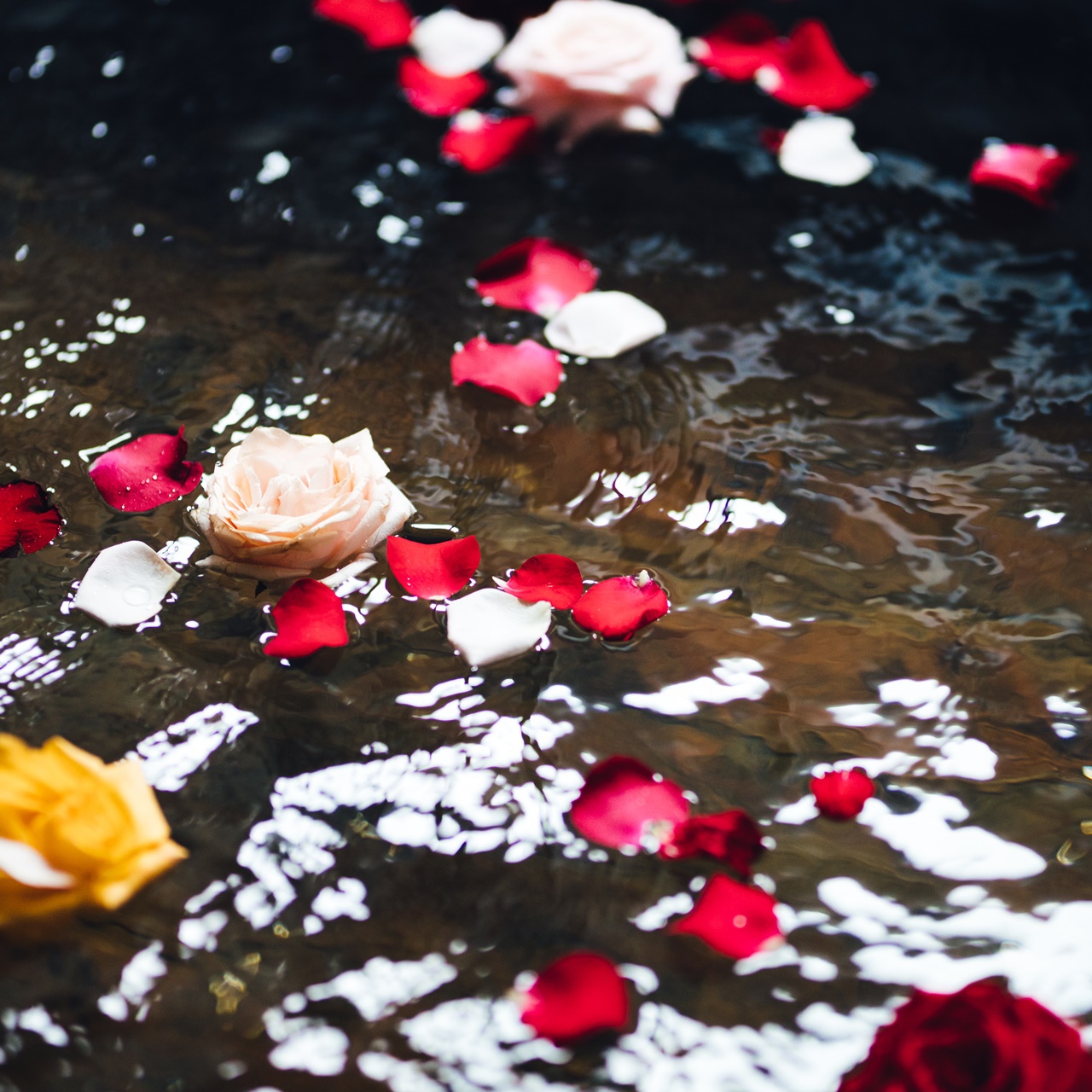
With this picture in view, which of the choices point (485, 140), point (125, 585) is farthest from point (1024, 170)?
point (125, 585)

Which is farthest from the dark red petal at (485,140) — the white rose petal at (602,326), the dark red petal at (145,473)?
the dark red petal at (145,473)

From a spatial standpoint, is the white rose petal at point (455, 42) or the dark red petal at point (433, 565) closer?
the dark red petal at point (433, 565)

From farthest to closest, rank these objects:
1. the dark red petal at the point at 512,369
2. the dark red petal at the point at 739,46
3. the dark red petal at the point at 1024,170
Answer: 1. the dark red petal at the point at 739,46
2. the dark red petal at the point at 1024,170
3. the dark red petal at the point at 512,369

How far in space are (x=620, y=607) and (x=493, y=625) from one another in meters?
0.11

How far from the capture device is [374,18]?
56.2 inches

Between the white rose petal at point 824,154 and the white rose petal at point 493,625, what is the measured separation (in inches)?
26.8

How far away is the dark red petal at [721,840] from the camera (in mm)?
808

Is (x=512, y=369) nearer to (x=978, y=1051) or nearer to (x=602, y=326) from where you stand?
(x=602, y=326)

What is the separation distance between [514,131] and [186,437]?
0.58 m

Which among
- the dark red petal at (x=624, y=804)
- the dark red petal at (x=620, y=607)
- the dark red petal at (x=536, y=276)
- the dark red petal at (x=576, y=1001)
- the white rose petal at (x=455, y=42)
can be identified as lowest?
the dark red petal at (x=576, y=1001)

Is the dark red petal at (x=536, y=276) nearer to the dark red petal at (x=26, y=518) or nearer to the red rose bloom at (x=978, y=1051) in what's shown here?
the dark red petal at (x=26, y=518)

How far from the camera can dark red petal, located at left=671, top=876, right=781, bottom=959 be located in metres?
0.77

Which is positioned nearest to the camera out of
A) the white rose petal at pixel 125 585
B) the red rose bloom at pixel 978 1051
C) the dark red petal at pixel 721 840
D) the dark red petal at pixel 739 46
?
the red rose bloom at pixel 978 1051

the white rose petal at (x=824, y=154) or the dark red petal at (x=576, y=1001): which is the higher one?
the white rose petal at (x=824, y=154)
